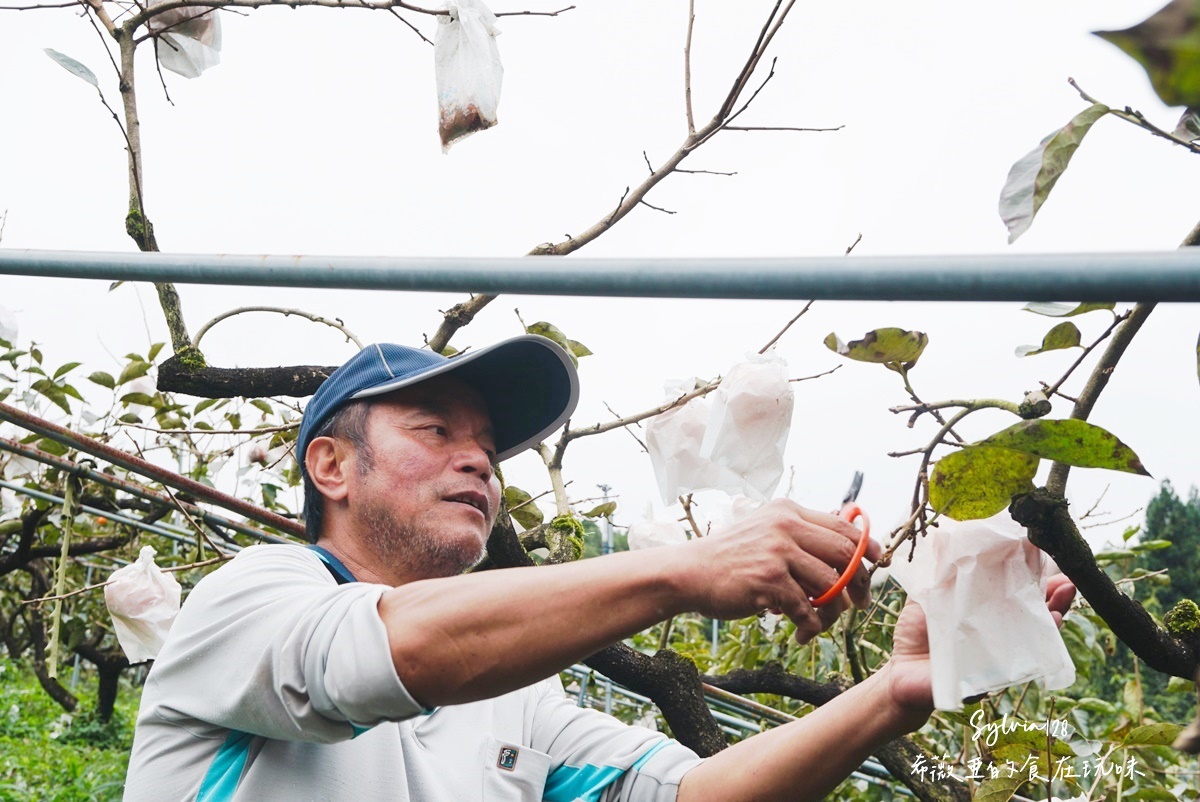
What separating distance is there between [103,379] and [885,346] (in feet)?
9.31

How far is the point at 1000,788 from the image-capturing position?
4.47ft

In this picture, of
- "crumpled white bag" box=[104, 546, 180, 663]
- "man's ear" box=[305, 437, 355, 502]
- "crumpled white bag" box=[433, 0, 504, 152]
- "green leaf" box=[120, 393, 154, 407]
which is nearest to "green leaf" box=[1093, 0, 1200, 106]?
"crumpled white bag" box=[433, 0, 504, 152]

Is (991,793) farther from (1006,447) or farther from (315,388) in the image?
(315,388)

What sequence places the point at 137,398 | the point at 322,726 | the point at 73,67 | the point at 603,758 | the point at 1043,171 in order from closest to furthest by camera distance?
the point at 322,726, the point at 1043,171, the point at 603,758, the point at 73,67, the point at 137,398

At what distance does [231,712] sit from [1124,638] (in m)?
0.85

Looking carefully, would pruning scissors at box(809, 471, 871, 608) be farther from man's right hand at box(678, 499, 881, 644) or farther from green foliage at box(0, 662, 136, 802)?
green foliage at box(0, 662, 136, 802)

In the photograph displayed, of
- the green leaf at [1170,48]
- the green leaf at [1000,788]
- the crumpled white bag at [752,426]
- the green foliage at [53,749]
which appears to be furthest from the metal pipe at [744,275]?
the green foliage at [53,749]

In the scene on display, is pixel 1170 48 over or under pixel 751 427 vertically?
over

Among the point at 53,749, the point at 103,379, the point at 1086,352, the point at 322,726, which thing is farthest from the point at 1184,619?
the point at 53,749

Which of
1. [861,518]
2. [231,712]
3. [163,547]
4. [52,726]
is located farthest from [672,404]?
[52,726]

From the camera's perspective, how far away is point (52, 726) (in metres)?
6.01

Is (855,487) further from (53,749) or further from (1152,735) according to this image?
(53,749)

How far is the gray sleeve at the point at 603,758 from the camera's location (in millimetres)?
1244

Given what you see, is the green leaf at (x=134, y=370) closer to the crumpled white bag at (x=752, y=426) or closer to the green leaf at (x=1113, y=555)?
the crumpled white bag at (x=752, y=426)
